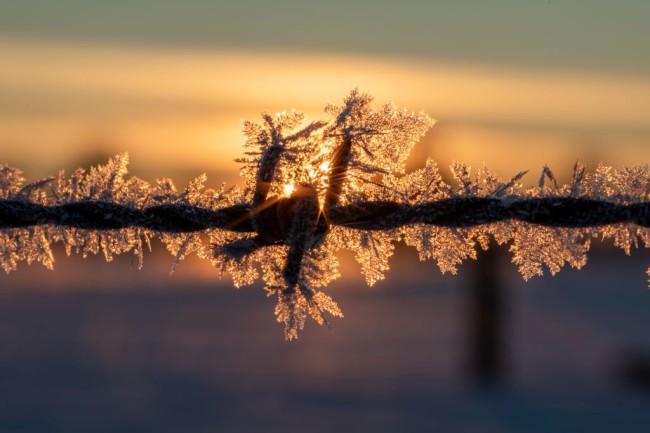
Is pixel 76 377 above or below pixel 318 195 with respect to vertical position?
A: below

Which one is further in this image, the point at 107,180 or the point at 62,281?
the point at 62,281

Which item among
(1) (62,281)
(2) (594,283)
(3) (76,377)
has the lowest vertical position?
(3) (76,377)

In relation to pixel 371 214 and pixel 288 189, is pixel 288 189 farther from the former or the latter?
pixel 371 214

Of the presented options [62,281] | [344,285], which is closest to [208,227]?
[344,285]

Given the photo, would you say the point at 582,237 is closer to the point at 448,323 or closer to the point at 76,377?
the point at 76,377

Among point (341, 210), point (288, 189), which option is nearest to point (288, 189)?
point (288, 189)

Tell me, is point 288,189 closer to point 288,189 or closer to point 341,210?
point 288,189

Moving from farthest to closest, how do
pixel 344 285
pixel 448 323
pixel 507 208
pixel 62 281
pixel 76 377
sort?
pixel 62 281 → pixel 344 285 → pixel 448 323 → pixel 76 377 → pixel 507 208

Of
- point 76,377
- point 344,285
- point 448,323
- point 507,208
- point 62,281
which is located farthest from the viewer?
point 62,281
